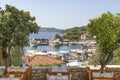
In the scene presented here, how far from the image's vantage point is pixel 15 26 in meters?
15.5

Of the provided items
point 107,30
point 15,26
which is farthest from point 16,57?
point 107,30

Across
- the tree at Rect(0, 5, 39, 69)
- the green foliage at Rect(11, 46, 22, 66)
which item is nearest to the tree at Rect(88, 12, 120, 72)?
the tree at Rect(0, 5, 39, 69)

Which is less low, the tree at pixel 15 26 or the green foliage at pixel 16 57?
the tree at pixel 15 26

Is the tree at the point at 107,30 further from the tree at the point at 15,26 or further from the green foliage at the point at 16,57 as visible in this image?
the green foliage at the point at 16,57

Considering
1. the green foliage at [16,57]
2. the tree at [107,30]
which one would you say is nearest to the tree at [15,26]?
the tree at [107,30]

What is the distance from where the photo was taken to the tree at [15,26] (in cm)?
1527

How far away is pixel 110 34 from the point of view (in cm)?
1477

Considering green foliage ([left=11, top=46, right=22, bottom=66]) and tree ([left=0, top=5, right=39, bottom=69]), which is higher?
tree ([left=0, top=5, right=39, bottom=69])

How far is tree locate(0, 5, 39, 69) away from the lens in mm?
15266

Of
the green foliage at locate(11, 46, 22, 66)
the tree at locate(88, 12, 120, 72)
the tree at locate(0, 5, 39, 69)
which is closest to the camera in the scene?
the tree at locate(88, 12, 120, 72)

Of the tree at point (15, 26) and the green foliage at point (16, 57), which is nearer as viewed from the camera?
the tree at point (15, 26)

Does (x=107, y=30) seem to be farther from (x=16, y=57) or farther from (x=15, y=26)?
(x=16, y=57)

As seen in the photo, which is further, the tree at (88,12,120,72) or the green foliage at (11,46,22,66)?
the green foliage at (11,46,22,66)

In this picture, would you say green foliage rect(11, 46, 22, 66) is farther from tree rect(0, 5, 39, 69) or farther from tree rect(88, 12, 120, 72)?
tree rect(88, 12, 120, 72)
